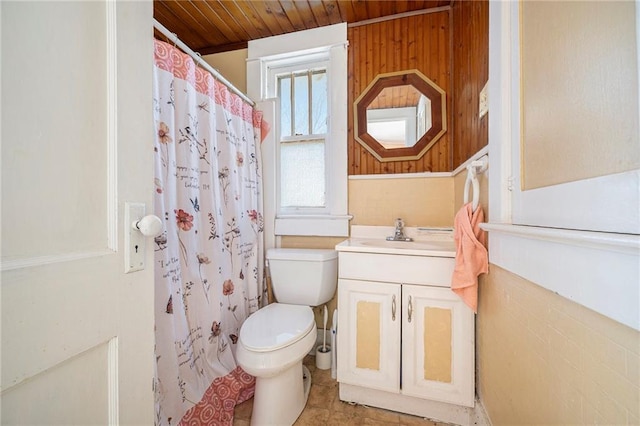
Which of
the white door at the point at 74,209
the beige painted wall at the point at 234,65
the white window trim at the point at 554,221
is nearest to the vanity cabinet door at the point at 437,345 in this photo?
the white window trim at the point at 554,221

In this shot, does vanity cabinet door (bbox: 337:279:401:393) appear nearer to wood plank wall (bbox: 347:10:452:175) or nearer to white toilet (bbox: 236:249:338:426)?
white toilet (bbox: 236:249:338:426)

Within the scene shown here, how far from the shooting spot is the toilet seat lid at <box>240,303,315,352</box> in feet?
3.53

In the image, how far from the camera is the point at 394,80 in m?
1.67

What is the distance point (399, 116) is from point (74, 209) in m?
1.70

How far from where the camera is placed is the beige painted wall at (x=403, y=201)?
1.60 m

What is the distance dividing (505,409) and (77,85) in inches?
56.1

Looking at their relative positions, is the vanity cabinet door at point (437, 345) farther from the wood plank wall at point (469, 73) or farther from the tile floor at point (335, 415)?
the wood plank wall at point (469, 73)

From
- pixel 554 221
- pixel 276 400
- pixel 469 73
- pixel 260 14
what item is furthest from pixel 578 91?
pixel 260 14

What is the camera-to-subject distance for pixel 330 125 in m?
1.78

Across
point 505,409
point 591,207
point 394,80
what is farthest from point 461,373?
point 394,80

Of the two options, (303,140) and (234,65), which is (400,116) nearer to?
(303,140)

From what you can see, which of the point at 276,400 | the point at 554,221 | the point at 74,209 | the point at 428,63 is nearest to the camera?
the point at 74,209

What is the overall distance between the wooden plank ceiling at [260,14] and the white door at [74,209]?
140 cm

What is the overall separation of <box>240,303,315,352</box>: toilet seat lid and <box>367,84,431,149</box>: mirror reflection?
3.92 ft
